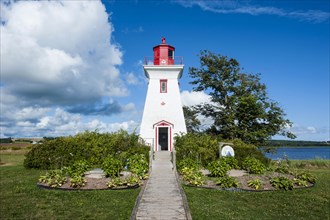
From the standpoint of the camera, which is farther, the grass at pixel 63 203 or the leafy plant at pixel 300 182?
the leafy plant at pixel 300 182

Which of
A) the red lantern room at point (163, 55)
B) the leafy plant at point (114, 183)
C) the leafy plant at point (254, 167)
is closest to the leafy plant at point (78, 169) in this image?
the leafy plant at point (114, 183)

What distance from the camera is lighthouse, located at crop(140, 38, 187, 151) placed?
2630 centimetres

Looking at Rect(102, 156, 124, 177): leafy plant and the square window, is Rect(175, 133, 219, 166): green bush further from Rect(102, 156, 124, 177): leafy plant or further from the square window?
the square window

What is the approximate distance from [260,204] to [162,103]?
55.7 ft

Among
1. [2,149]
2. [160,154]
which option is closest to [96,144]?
[160,154]

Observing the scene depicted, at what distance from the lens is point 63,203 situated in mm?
10445

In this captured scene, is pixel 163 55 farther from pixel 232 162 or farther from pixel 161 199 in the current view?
pixel 161 199

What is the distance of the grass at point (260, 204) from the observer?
9414mm

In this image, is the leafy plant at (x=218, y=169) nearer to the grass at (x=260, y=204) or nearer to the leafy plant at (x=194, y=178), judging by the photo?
the leafy plant at (x=194, y=178)

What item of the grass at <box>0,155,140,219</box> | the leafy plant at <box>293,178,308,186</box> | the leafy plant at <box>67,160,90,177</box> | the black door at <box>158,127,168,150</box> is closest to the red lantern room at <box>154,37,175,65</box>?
the black door at <box>158,127,168,150</box>

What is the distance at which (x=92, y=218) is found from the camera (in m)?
8.84

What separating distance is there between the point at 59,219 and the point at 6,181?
319 inches

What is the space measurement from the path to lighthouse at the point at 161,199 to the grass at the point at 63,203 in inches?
20.1

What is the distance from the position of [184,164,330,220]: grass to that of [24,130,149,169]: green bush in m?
8.91
